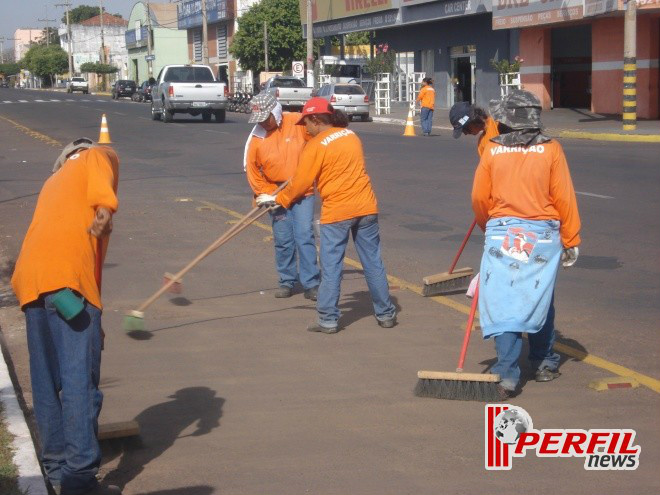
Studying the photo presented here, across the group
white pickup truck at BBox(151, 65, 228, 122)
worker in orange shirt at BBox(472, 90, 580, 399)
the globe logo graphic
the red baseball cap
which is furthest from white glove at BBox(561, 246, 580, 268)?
white pickup truck at BBox(151, 65, 228, 122)

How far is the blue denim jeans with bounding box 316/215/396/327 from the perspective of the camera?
7.49m

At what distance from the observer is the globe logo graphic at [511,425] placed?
16.5 feet

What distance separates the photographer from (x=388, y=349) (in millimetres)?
7141

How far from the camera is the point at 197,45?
86.8 metres

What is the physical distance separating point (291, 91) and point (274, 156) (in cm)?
3322

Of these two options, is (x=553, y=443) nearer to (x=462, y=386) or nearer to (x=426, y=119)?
(x=462, y=386)

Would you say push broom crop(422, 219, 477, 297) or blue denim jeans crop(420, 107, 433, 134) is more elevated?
blue denim jeans crop(420, 107, 433, 134)

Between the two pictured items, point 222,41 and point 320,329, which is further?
point 222,41

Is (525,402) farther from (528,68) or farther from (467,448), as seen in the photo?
(528,68)

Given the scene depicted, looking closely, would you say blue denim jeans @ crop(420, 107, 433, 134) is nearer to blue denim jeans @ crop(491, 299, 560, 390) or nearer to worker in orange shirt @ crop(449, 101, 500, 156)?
worker in orange shirt @ crop(449, 101, 500, 156)

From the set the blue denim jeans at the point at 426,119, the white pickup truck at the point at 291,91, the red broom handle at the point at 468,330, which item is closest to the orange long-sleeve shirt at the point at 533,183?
the red broom handle at the point at 468,330

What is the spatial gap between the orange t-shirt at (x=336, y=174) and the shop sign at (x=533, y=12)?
2724 cm

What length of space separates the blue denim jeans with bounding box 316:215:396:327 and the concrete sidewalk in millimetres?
19860

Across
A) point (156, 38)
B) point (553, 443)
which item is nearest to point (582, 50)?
point (553, 443)
